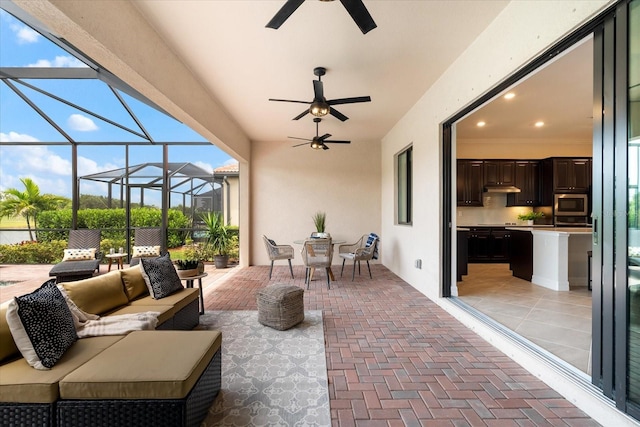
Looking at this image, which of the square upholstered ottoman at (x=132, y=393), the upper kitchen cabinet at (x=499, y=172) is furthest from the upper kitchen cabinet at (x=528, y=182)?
the square upholstered ottoman at (x=132, y=393)

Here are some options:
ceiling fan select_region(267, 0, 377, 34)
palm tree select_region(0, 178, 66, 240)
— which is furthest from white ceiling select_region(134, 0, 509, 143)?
palm tree select_region(0, 178, 66, 240)

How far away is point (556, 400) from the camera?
1883mm

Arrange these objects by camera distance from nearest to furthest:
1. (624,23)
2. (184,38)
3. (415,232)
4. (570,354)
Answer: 1. (624,23)
2. (570,354)
3. (184,38)
4. (415,232)

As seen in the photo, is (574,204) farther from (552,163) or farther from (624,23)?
(624,23)

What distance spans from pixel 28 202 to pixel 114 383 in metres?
7.66

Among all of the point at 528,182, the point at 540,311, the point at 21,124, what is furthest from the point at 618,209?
the point at 21,124

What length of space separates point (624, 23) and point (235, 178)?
678 centimetres

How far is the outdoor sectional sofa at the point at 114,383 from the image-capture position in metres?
1.37

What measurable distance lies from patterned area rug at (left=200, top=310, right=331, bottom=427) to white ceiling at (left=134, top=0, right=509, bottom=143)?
9.94ft

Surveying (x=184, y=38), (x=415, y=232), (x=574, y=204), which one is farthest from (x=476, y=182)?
(x=184, y=38)

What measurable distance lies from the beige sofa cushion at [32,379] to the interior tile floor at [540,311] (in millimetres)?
3326

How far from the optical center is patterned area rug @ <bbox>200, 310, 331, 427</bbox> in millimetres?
1708

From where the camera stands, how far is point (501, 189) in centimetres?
641

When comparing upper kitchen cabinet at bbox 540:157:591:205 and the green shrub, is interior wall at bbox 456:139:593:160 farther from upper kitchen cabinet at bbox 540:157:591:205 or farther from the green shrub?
the green shrub
